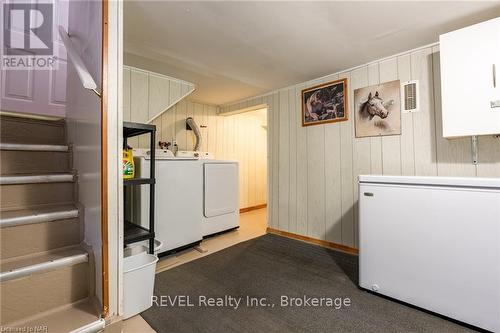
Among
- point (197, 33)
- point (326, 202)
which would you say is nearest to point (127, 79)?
point (197, 33)

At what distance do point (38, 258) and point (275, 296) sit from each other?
1.40 m

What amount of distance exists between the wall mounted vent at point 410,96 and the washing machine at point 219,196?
6.79 ft

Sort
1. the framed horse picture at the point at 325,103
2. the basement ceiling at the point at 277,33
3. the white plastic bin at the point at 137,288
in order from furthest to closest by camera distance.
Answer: the framed horse picture at the point at 325,103, the basement ceiling at the point at 277,33, the white plastic bin at the point at 137,288

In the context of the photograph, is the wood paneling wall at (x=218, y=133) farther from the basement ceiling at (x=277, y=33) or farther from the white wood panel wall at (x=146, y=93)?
the basement ceiling at (x=277, y=33)

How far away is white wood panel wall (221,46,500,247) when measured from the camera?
6.32 ft

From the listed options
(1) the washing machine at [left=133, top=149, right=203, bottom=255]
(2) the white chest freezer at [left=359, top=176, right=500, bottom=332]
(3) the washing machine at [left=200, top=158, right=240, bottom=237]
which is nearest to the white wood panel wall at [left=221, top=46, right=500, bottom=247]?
(3) the washing machine at [left=200, top=158, right=240, bottom=237]

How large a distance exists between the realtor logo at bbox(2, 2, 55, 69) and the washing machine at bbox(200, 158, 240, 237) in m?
1.84

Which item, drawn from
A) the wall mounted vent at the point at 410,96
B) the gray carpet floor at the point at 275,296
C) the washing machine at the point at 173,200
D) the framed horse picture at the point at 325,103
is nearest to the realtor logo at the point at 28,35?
the washing machine at the point at 173,200

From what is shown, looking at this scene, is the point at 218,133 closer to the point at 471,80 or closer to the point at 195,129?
the point at 195,129

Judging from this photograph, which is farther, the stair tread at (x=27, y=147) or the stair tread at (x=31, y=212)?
the stair tread at (x=27, y=147)

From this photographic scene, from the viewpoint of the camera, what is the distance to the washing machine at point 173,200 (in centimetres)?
206

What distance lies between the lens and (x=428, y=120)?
198 centimetres

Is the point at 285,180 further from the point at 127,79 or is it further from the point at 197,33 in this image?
the point at 127,79

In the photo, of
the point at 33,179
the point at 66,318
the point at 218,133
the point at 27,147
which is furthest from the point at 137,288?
the point at 218,133
